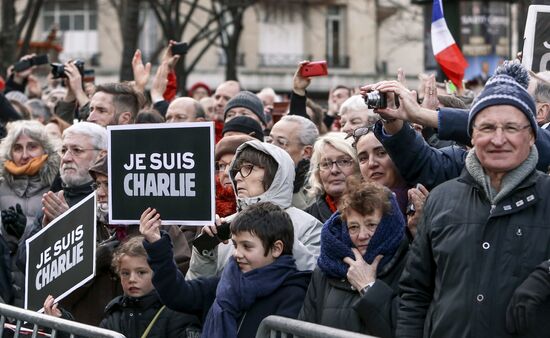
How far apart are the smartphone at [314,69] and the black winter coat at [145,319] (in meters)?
3.30

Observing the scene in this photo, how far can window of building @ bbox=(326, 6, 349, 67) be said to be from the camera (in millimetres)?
49594

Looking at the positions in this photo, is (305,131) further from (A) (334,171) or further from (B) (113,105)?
(A) (334,171)

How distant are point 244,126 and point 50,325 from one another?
345 cm

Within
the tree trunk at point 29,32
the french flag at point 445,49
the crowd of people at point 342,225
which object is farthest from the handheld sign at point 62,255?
the tree trunk at point 29,32

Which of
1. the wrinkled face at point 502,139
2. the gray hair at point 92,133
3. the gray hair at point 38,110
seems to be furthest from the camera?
the gray hair at point 38,110

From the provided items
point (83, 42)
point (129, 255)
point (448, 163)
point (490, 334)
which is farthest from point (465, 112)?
point (83, 42)

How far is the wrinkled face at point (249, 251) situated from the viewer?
6367 millimetres

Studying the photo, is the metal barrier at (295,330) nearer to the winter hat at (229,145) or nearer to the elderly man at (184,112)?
the winter hat at (229,145)

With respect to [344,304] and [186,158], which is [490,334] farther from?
[186,158]

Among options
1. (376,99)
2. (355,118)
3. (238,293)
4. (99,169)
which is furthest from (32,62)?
(376,99)

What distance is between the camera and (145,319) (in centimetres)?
685

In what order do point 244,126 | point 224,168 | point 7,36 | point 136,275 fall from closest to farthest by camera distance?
1. point 136,275
2. point 224,168
3. point 244,126
4. point 7,36

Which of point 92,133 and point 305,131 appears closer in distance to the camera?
point 92,133

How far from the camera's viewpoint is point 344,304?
Result: 5891mm
